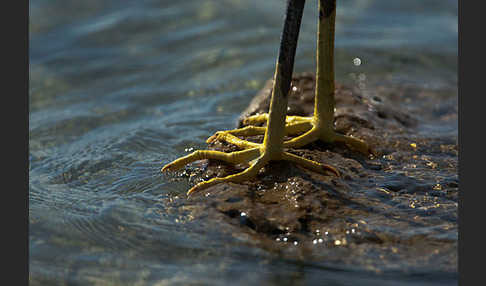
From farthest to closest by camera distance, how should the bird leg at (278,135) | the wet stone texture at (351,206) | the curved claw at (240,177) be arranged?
the curved claw at (240,177)
the bird leg at (278,135)
the wet stone texture at (351,206)

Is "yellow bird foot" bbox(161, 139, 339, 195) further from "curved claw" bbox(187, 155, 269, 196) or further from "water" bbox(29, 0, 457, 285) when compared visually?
"water" bbox(29, 0, 457, 285)

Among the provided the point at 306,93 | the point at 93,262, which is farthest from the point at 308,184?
the point at 306,93

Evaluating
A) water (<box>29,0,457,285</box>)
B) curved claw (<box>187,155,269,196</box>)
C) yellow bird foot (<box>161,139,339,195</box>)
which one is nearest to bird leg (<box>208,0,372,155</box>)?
A: yellow bird foot (<box>161,139,339,195</box>)

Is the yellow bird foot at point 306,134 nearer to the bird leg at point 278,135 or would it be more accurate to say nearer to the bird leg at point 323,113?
the bird leg at point 323,113

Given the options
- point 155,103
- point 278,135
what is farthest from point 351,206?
point 155,103

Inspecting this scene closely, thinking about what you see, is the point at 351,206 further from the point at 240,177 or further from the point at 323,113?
the point at 323,113

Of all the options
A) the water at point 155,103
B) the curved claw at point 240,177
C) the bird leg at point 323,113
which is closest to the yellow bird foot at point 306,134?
the bird leg at point 323,113

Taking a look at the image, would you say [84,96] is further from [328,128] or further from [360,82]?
[328,128]
